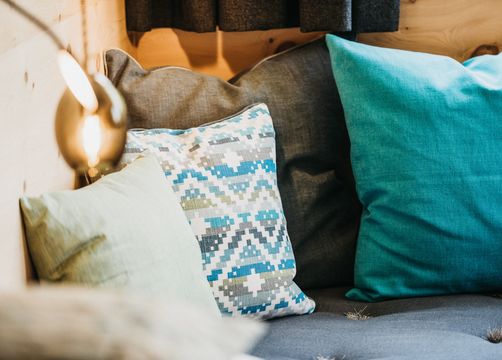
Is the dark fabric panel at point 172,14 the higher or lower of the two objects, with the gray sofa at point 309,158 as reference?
higher

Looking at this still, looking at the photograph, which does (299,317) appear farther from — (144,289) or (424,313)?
(144,289)

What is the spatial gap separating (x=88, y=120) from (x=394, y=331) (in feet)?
2.31

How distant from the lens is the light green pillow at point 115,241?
1.02m

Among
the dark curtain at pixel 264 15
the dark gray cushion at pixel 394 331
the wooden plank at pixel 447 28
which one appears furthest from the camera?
the wooden plank at pixel 447 28

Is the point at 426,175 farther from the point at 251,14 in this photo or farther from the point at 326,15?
the point at 251,14

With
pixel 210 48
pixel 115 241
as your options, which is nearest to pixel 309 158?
pixel 210 48

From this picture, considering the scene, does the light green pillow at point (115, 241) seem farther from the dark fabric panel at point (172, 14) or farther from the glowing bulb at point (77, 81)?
the dark fabric panel at point (172, 14)

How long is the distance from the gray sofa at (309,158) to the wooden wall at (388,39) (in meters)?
0.19

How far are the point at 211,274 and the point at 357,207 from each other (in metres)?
0.45

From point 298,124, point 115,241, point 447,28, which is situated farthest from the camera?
point 447,28

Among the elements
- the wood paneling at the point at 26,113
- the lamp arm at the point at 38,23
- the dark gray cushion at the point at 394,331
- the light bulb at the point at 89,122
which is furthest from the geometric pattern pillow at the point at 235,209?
the lamp arm at the point at 38,23

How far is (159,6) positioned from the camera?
172 centimetres

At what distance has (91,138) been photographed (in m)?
0.93

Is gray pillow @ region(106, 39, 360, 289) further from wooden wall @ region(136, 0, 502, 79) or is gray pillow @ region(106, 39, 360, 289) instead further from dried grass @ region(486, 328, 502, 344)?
dried grass @ region(486, 328, 502, 344)
